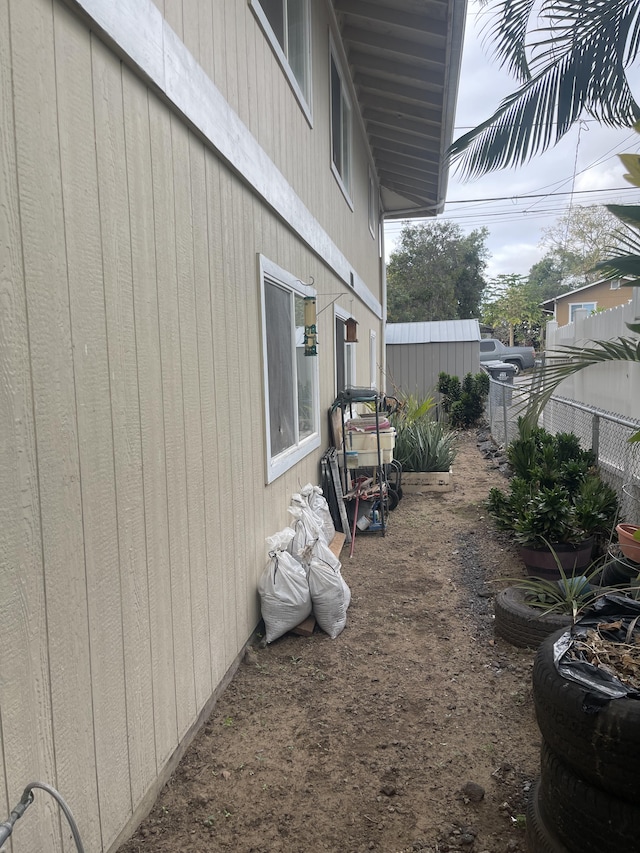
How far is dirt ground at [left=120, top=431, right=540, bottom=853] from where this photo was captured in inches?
83.4

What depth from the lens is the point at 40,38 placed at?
5.35 ft

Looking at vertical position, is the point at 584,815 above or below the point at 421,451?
below

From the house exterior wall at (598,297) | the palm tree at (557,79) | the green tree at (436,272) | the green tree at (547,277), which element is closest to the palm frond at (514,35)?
the palm tree at (557,79)

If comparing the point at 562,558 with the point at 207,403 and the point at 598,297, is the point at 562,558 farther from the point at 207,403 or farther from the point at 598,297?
the point at 598,297

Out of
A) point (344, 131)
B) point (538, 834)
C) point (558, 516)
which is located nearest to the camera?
point (538, 834)

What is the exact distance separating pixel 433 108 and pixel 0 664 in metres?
8.77

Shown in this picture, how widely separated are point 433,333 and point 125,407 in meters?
16.5

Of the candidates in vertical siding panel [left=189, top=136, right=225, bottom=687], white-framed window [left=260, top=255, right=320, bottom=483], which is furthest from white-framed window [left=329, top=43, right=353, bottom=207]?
vertical siding panel [left=189, top=136, right=225, bottom=687]

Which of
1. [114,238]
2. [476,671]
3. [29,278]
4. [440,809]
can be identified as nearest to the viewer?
[29,278]

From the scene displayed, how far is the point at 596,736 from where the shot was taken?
63.9 inches

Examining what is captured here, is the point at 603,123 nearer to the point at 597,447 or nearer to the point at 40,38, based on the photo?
the point at 597,447

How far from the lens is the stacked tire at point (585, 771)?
1584 millimetres

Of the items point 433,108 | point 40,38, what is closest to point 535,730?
point 40,38

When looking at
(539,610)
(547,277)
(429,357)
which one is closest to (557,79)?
(539,610)
